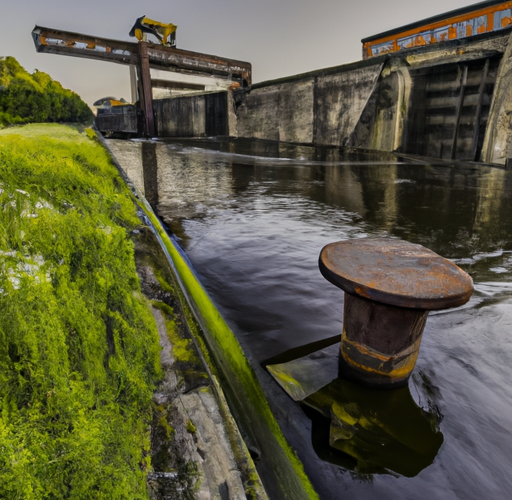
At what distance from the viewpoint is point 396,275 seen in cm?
153

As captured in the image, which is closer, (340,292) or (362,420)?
(362,420)

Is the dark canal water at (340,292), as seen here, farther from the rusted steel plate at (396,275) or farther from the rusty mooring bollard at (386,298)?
the rusted steel plate at (396,275)

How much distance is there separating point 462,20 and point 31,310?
18.6 meters

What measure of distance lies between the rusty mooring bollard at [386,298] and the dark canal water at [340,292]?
0.80 feet

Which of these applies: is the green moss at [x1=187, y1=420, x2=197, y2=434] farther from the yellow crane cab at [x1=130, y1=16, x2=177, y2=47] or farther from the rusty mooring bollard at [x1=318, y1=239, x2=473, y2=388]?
the yellow crane cab at [x1=130, y1=16, x2=177, y2=47]

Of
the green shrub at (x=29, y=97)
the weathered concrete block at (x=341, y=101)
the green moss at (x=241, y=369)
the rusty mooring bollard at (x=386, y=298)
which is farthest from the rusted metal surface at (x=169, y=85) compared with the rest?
the rusty mooring bollard at (x=386, y=298)

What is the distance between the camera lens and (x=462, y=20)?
47.6 ft

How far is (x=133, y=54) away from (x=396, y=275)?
19.2m

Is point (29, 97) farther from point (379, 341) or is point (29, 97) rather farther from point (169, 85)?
point (169, 85)

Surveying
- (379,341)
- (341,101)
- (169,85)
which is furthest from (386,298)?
(169,85)

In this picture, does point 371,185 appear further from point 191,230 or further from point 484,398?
point 484,398

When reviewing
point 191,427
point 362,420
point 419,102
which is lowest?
point 362,420

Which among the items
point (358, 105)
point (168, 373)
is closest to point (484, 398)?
point (168, 373)

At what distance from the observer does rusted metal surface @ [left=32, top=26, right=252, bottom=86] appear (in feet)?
49.0
